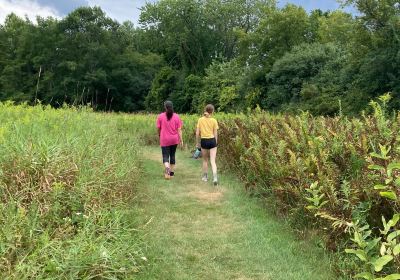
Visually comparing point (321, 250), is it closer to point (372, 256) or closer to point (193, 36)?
point (372, 256)

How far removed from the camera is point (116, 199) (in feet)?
18.6

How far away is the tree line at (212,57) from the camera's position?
83.2ft

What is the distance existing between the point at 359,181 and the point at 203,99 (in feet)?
130

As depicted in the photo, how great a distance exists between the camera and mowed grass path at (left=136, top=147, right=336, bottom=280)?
187 inches

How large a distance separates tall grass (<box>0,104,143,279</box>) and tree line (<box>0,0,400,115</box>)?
66.8ft

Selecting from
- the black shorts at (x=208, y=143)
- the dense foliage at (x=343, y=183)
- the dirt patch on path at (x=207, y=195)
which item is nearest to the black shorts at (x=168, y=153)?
the black shorts at (x=208, y=143)

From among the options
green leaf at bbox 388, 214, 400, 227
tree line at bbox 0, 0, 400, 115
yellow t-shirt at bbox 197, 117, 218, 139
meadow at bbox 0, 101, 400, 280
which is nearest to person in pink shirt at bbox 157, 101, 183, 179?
yellow t-shirt at bbox 197, 117, 218, 139

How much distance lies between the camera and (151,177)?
34.3 feet

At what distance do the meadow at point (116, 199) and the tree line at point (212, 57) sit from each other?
1805 centimetres

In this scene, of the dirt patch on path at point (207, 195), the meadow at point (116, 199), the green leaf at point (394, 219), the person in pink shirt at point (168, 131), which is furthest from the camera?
the person in pink shirt at point (168, 131)

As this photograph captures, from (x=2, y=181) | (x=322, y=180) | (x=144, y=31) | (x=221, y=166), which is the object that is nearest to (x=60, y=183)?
(x=2, y=181)

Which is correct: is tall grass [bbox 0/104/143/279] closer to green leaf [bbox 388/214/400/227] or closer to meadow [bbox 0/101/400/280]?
meadow [bbox 0/101/400/280]

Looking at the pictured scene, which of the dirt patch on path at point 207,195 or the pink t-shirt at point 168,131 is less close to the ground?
the pink t-shirt at point 168,131

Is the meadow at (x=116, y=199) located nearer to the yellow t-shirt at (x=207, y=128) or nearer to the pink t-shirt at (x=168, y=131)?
the yellow t-shirt at (x=207, y=128)
